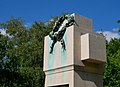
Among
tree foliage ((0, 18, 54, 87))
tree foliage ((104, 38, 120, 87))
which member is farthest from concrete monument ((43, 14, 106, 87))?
tree foliage ((0, 18, 54, 87))

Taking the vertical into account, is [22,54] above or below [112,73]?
above

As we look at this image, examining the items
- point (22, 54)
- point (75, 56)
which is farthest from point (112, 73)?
point (75, 56)

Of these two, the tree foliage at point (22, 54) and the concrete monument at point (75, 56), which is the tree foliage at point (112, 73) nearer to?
the tree foliage at point (22, 54)

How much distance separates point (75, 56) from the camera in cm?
973

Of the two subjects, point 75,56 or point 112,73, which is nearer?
point 75,56

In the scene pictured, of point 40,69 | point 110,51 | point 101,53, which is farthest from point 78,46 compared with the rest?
point 110,51

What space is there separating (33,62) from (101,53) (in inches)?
708

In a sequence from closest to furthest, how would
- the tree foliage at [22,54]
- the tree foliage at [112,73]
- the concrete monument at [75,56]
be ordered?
1. the concrete monument at [75,56]
2. the tree foliage at [112,73]
3. the tree foliage at [22,54]

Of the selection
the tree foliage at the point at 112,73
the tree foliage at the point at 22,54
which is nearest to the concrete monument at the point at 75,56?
the tree foliage at the point at 112,73

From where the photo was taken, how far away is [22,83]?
25.8 m

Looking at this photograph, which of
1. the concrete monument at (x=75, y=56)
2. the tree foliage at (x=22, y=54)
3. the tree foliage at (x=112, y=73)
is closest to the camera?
the concrete monument at (x=75, y=56)

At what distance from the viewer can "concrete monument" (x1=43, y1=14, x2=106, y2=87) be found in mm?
9719

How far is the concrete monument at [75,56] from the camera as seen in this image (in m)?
9.72

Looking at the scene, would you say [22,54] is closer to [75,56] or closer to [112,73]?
[112,73]
